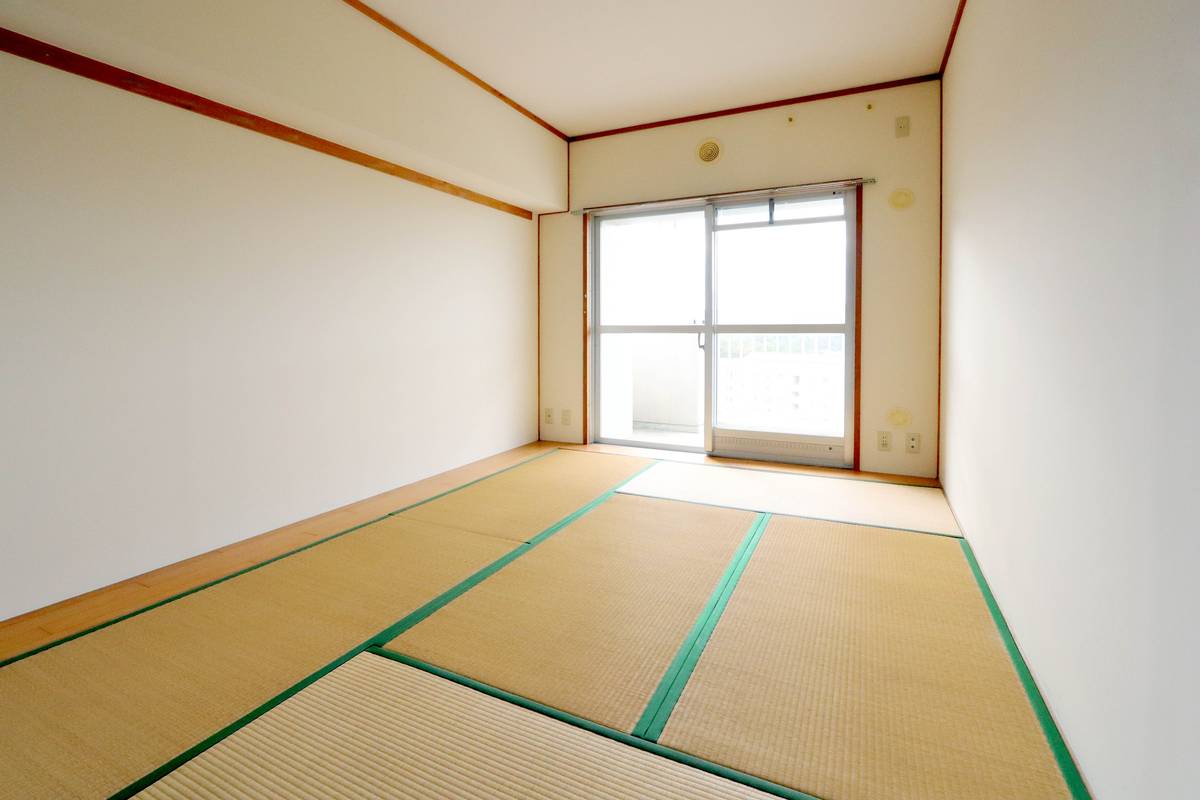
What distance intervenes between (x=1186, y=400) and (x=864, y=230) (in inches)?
140

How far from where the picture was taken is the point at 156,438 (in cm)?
246

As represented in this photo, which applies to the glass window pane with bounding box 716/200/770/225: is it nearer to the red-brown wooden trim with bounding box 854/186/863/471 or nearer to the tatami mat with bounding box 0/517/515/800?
the red-brown wooden trim with bounding box 854/186/863/471

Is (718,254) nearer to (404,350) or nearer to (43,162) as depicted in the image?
(404,350)

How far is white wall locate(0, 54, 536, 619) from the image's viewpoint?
2.08m

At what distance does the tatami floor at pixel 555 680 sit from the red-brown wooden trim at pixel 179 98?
212 centimetres

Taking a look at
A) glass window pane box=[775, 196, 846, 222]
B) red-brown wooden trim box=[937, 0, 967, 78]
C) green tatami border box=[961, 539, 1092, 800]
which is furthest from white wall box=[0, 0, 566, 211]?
green tatami border box=[961, 539, 1092, 800]

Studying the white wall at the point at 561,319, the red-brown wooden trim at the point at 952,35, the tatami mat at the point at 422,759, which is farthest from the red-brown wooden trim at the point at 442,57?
the tatami mat at the point at 422,759

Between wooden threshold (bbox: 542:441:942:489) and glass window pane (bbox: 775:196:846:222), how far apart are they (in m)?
1.94

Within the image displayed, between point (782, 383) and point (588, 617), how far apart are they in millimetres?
3063

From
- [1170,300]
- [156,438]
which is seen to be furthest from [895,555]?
[156,438]

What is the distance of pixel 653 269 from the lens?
6000mm

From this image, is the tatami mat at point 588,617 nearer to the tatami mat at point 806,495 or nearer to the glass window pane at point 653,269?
the tatami mat at point 806,495

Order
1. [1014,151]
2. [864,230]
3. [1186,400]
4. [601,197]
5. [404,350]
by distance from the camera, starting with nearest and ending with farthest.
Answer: [1186,400], [1014,151], [404,350], [864,230], [601,197]

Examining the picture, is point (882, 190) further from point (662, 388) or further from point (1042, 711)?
point (1042, 711)
